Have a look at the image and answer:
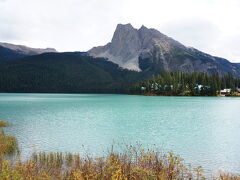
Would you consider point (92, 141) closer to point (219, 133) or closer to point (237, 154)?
point (237, 154)

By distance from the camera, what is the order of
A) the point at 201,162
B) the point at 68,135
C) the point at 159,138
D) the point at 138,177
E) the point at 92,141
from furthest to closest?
the point at 68,135 < the point at 159,138 < the point at 92,141 < the point at 201,162 < the point at 138,177

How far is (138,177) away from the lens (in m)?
14.7

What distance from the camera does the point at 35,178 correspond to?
44.0 feet

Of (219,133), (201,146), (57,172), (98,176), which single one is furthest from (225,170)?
(219,133)

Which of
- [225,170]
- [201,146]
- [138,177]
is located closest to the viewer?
[138,177]

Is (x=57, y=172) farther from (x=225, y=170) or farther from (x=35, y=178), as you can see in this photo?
(x=225, y=170)

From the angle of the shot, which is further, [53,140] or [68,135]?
[68,135]

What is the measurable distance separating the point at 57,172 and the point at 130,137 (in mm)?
23347

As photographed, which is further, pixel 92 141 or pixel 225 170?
pixel 92 141

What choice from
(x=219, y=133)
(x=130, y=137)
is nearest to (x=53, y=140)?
(x=130, y=137)

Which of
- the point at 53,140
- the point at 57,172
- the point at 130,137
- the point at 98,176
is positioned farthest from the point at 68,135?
the point at 98,176

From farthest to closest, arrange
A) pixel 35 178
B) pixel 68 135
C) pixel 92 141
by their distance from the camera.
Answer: pixel 68 135 < pixel 92 141 < pixel 35 178

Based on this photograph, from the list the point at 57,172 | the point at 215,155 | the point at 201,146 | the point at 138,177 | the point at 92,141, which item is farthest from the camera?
the point at 92,141

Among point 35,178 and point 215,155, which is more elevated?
point 35,178
